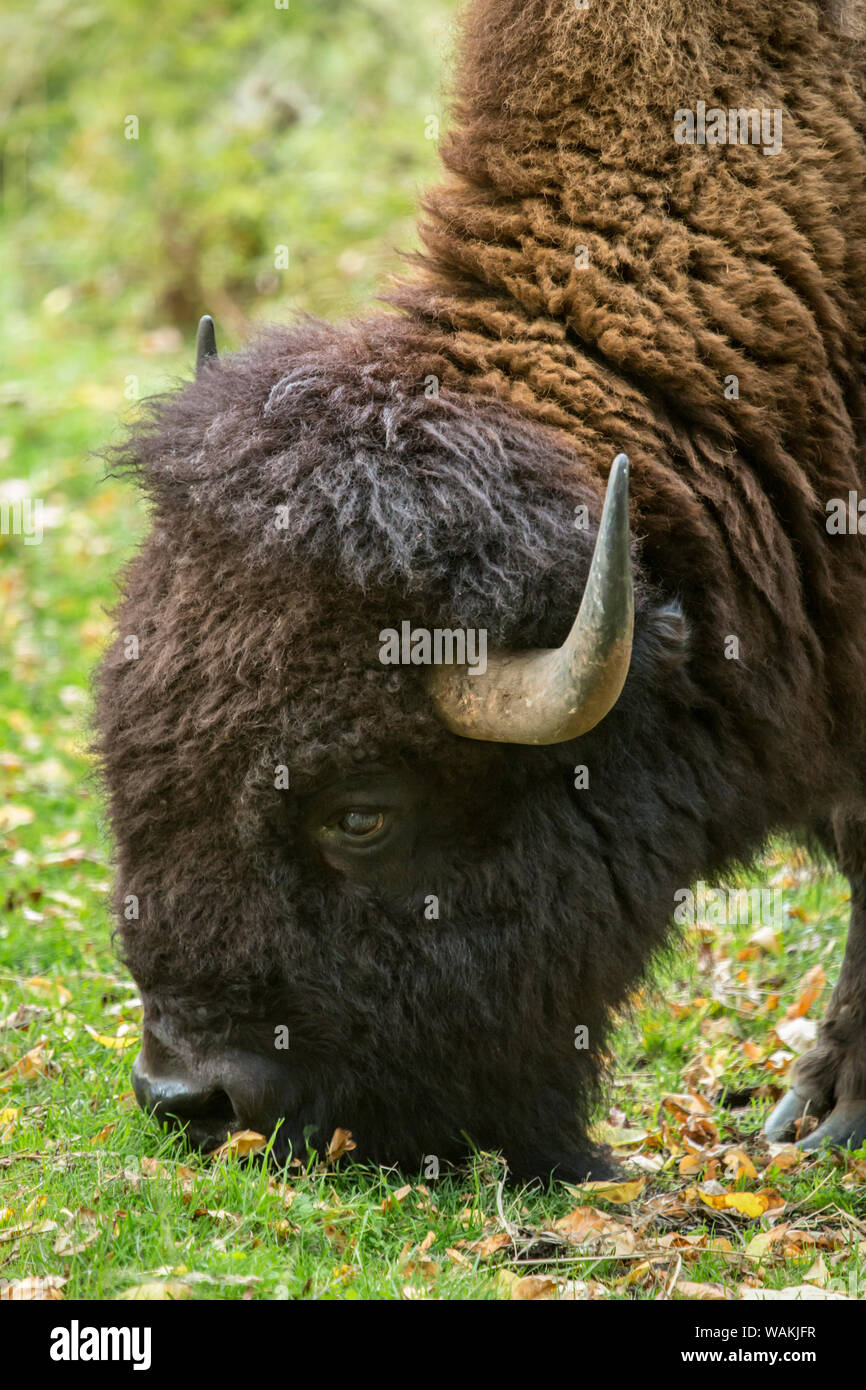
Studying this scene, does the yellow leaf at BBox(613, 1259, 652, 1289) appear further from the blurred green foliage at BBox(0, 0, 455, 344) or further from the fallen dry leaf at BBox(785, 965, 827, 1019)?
the blurred green foliage at BBox(0, 0, 455, 344)

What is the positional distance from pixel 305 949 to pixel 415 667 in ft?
2.68

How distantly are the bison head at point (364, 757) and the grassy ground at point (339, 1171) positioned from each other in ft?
0.82

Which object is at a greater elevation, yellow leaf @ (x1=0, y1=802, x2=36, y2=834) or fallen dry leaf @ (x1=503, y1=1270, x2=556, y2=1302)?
yellow leaf @ (x1=0, y1=802, x2=36, y2=834)

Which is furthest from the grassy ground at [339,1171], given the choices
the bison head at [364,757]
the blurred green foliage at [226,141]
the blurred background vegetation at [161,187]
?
the blurred green foliage at [226,141]

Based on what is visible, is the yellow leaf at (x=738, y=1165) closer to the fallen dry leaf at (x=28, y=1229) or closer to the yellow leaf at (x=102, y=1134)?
the yellow leaf at (x=102, y=1134)

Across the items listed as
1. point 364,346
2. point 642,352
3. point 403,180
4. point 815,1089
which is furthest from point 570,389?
point 403,180

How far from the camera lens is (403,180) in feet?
48.1

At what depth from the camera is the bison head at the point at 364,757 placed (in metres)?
3.77

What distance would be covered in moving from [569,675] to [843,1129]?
2484 mm

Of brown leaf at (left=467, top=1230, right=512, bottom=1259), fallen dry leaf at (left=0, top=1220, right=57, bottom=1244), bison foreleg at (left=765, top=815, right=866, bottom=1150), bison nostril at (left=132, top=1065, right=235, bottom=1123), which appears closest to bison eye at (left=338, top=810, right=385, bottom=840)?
bison nostril at (left=132, top=1065, right=235, bottom=1123)

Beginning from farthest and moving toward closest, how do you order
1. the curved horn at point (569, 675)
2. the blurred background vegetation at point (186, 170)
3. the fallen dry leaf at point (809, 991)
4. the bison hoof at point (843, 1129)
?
the blurred background vegetation at point (186, 170), the fallen dry leaf at point (809, 991), the bison hoof at point (843, 1129), the curved horn at point (569, 675)

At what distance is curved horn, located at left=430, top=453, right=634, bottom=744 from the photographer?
336 centimetres

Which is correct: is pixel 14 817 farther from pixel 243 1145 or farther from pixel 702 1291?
pixel 702 1291

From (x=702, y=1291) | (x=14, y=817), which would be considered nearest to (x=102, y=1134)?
(x=702, y=1291)
